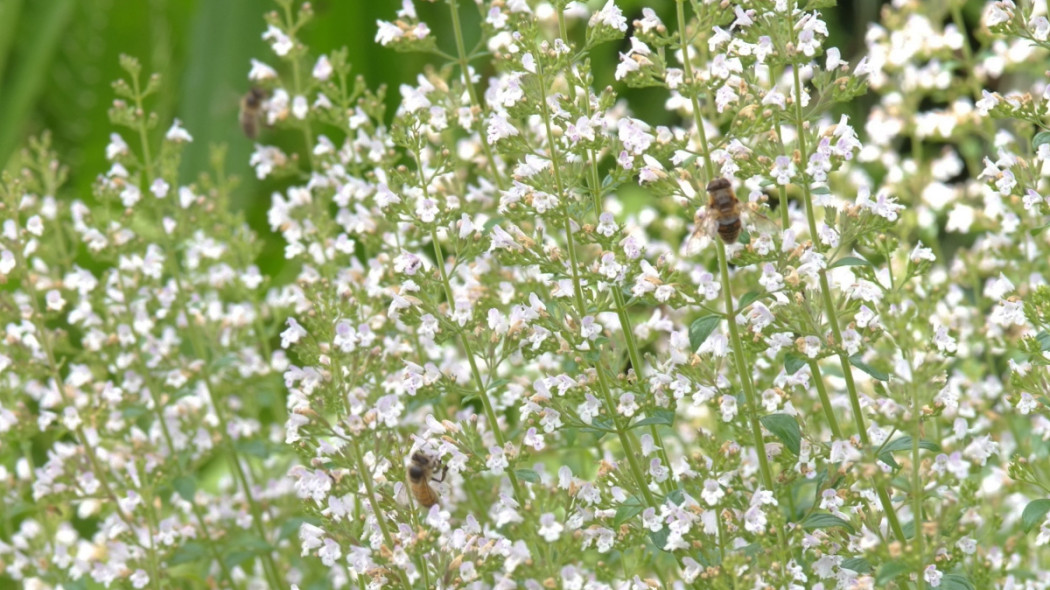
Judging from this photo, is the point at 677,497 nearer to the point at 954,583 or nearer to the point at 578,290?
the point at 578,290

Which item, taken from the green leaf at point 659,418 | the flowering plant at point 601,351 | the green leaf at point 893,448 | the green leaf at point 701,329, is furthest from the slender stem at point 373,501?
the green leaf at point 893,448

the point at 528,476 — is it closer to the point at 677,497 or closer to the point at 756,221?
the point at 677,497

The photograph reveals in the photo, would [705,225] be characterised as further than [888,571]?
Yes

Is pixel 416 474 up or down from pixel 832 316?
up

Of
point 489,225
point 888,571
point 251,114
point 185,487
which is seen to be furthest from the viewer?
point 251,114

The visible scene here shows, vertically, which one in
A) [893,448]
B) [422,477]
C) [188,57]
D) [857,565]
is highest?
[188,57]

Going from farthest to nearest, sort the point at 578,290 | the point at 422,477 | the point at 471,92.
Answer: the point at 471,92, the point at 422,477, the point at 578,290

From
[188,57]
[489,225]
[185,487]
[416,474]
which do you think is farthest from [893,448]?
[188,57]
